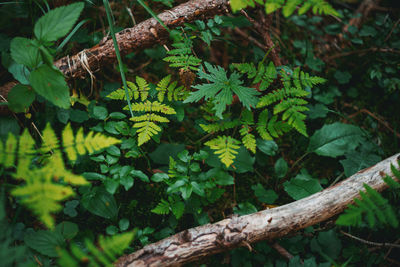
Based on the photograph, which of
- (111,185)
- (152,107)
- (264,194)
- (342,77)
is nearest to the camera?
(111,185)

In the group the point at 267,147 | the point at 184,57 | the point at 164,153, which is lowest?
the point at 267,147

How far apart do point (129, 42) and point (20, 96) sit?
1006 millimetres

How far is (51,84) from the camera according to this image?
1.85 m

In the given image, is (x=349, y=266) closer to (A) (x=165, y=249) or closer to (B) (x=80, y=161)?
(A) (x=165, y=249)

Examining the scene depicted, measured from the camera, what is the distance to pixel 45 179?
5.33 feet

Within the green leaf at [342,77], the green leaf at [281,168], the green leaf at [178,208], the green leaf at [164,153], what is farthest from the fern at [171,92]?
the green leaf at [342,77]

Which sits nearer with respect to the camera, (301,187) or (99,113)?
(99,113)

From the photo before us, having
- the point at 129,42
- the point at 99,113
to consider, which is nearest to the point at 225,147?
the point at 99,113

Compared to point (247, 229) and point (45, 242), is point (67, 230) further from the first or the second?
point (247, 229)

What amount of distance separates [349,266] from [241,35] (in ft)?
9.28

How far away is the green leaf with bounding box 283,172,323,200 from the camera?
7.66ft

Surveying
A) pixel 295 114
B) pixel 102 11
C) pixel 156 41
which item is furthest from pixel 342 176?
pixel 102 11

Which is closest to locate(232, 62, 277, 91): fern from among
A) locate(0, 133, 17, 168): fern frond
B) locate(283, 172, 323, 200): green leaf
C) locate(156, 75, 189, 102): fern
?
locate(156, 75, 189, 102): fern

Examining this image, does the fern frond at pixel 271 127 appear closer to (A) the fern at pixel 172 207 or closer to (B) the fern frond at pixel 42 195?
(A) the fern at pixel 172 207
